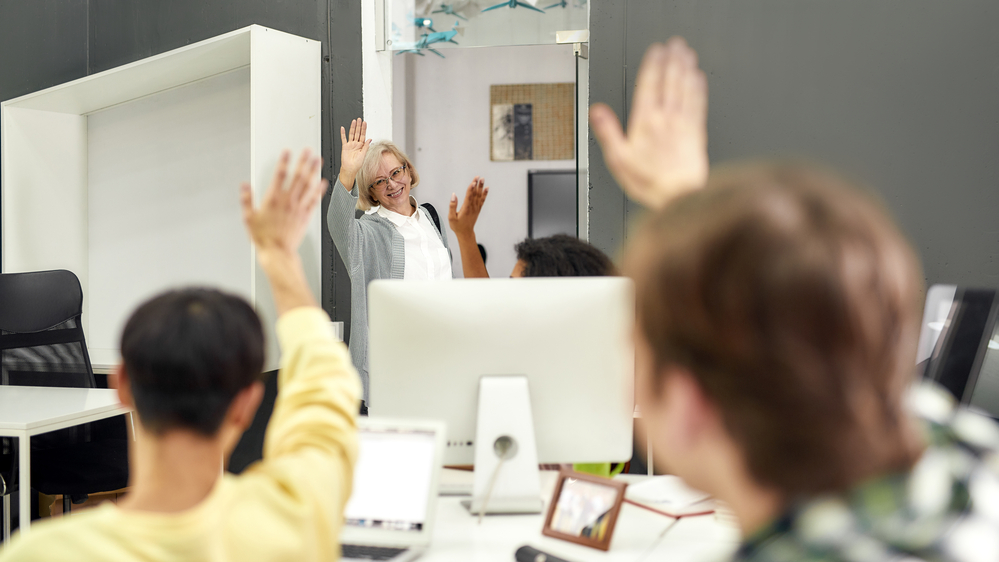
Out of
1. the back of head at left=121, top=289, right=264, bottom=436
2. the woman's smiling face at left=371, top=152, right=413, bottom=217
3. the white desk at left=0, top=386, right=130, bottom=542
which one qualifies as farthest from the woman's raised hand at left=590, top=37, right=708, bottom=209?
the woman's smiling face at left=371, top=152, right=413, bottom=217

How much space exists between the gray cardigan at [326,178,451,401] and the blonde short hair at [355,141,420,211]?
117mm

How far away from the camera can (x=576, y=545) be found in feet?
4.24

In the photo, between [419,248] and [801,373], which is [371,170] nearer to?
[419,248]

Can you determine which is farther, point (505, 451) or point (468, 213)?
point (468, 213)

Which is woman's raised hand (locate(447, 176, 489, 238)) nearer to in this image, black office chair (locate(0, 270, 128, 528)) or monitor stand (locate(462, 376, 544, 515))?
monitor stand (locate(462, 376, 544, 515))

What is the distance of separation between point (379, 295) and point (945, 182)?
8.33ft

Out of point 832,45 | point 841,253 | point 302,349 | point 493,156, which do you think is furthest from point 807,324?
point 493,156

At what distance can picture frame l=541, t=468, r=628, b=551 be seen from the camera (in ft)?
4.18

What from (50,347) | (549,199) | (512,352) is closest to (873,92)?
(512,352)

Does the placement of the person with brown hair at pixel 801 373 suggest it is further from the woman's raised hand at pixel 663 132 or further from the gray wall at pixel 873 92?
the gray wall at pixel 873 92

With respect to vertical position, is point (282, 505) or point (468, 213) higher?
point (468, 213)

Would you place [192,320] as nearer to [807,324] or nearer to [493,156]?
[807,324]

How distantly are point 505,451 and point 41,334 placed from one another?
2303 millimetres

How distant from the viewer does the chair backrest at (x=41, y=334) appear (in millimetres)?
2783
